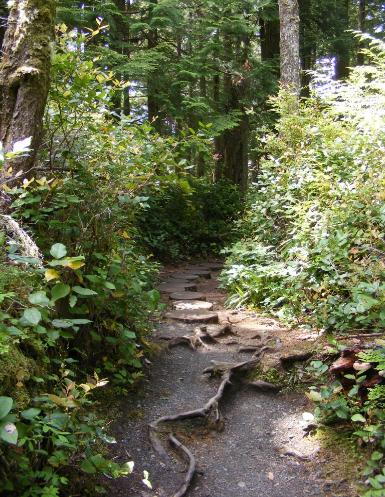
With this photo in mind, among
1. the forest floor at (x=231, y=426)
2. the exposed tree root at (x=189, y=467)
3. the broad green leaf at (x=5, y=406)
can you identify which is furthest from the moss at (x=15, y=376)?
the exposed tree root at (x=189, y=467)

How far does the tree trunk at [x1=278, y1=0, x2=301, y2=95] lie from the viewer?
9.86 metres

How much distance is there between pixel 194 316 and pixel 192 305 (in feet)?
2.55

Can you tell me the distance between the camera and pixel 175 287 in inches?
358

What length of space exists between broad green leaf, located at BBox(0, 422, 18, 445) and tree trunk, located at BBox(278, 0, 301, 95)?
938cm

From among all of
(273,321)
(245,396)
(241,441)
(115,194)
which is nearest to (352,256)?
(273,321)

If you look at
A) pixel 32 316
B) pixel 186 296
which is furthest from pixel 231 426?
pixel 186 296

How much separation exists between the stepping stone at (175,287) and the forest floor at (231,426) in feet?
8.14

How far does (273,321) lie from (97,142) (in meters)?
3.47

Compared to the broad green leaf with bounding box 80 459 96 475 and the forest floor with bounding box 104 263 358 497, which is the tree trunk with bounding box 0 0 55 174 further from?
the forest floor with bounding box 104 263 358 497

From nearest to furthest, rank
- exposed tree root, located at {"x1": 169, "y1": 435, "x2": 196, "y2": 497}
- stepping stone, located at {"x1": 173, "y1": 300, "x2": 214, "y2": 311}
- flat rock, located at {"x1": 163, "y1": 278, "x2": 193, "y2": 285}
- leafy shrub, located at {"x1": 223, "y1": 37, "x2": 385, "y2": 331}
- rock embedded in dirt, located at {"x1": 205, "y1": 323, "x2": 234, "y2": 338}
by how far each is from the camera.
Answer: exposed tree root, located at {"x1": 169, "y1": 435, "x2": 196, "y2": 497}, leafy shrub, located at {"x1": 223, "y1": 37, "x2": 385, "y2": 331}, rock embedded in dirt, located at {"x1": 205, "y1": 323, "x2": 234, "y2": 338}, stepping stone, located at {"x1": 173, "y1": 300, "x2": 214, "y2": 311}, flat rock, located at {"x1": 163, "y1": 278, "x2": 193, "y2": 285}

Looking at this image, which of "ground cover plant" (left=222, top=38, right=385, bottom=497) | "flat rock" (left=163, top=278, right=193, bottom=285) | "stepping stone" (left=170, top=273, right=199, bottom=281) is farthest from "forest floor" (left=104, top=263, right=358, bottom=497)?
"stepping stone" (left=170, top=273, right=199, bottom=281)

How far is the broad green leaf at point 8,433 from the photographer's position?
1.86 meters

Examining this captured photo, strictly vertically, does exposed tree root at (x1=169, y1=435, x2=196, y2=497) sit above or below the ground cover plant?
below

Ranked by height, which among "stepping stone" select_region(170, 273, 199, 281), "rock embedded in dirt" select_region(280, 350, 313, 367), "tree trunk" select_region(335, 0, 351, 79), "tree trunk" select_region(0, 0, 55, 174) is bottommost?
"rock embedded in dirt" select_region(280, 350, 313, 367)
